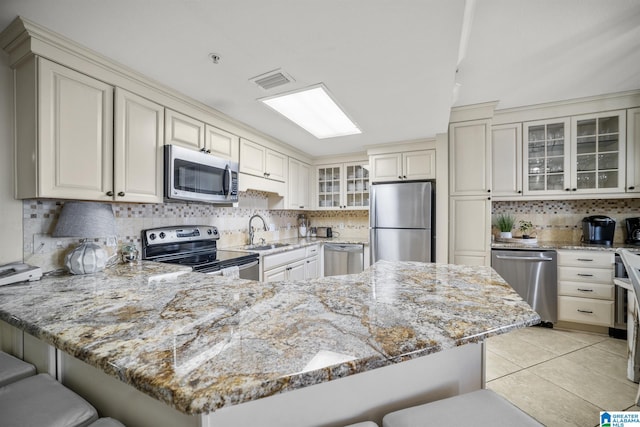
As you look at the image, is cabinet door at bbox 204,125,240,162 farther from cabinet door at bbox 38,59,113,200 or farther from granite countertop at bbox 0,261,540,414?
granite countertop at bbox 0,261,540,414

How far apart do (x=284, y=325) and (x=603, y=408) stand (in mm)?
2313

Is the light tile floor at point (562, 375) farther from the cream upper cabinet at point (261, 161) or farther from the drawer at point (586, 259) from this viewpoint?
the cream upper cabinet at point (261, 161)

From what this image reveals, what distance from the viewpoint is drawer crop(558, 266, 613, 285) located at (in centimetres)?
256

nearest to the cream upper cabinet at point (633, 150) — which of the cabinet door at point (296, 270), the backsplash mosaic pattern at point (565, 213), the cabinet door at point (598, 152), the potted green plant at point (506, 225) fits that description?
the cabinet door at point (598, 152)

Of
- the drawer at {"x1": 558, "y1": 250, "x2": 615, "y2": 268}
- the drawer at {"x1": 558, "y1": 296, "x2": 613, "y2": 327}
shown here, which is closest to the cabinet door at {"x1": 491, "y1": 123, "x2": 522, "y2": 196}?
the drawer at {"x1": 558, "y1": 250, "x2": 615, "y2": 268}

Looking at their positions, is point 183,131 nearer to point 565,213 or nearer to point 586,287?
point 586,287

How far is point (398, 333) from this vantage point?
657mm

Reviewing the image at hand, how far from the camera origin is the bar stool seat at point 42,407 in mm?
665

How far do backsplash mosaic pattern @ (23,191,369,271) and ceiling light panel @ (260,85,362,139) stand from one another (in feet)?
3.94

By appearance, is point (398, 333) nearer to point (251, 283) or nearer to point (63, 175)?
point (251, 283)

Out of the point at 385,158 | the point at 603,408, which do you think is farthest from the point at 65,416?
the point at 385,158

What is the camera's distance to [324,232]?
4410mm

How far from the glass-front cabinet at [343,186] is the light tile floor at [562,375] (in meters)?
2.36

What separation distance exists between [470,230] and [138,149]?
10.8 ft
